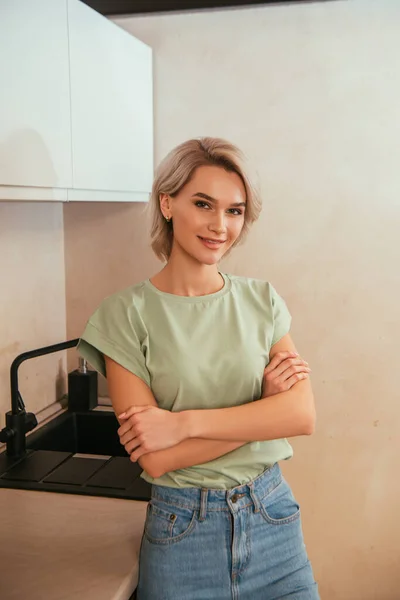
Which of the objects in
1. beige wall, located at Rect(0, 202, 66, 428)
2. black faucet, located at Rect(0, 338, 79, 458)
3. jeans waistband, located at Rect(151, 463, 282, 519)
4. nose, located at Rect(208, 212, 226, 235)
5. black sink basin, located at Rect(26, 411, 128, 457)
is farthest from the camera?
black sink basin, located at Rect(26, 411, 128, 457)

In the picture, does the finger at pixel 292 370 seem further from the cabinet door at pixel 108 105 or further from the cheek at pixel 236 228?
the cabinet door at pixel 108 105

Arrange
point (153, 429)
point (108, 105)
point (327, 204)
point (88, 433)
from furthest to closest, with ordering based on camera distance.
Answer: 1. point (88, 433)
2. point (327, 204)
3. point (108, 105)
4. point (153, 429)

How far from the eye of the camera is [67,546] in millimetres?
1416

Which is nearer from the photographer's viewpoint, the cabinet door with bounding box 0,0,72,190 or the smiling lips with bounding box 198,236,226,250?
the cabinet door with bounding box 0,0,72,190

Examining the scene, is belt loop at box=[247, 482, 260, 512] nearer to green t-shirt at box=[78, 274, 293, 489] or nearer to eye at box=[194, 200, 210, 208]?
green t-shirt at box=[78, 274, 293, 489]

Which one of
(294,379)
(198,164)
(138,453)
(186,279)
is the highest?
(198,164)

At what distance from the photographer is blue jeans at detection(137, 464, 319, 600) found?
1.36 meters

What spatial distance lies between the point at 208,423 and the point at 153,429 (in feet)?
0.36

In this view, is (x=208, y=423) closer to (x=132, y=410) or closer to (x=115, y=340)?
(x=132, y=410)

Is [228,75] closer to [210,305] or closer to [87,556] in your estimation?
[210,305]

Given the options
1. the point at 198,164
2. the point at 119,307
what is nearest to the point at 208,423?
the point at 119,307

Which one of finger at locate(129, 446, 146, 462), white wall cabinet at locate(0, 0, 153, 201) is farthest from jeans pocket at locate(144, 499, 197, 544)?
white wall cabinet at locate(0, 0, 153, 201)

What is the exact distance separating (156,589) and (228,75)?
1.50m

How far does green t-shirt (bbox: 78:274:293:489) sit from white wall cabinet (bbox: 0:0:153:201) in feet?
1.09
